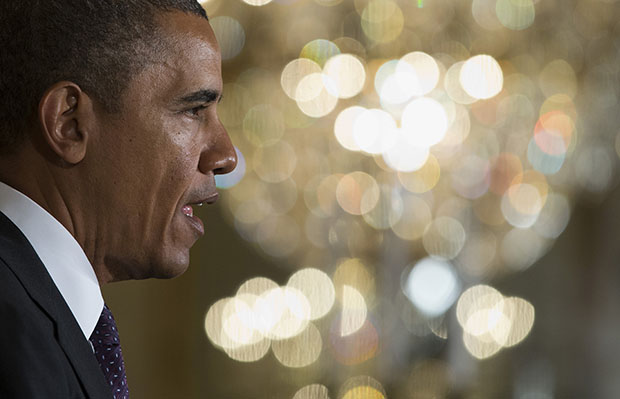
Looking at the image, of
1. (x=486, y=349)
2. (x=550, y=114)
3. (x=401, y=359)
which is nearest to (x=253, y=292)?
(x=401, y=359)

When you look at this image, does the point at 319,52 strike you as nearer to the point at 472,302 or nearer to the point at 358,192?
the point at 358,192

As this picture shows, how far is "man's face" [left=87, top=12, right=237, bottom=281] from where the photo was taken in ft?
1.71

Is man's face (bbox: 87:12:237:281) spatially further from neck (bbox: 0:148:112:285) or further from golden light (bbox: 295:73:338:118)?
golden light (bbox: 295:73:338:118)

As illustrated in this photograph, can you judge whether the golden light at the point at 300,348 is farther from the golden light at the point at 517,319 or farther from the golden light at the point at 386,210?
the golden light at the point at 517,319

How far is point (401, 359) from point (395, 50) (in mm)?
537

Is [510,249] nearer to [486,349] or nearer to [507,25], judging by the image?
[486,349]

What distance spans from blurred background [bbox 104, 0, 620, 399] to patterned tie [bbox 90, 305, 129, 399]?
2.42 feet

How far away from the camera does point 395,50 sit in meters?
1.35

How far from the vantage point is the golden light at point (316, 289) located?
1.41m

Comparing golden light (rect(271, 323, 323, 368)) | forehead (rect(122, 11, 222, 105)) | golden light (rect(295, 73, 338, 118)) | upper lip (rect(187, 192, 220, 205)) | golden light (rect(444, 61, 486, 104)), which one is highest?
golden light (rect(295, 73, 338, 118))

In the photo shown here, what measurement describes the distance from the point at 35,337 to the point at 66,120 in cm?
15

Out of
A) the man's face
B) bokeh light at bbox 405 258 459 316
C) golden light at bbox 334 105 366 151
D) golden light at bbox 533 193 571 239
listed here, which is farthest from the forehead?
golden light at bbox 533 193 571 239

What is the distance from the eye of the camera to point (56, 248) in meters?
0.49

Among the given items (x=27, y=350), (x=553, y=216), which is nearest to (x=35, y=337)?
(x=27, y=350)
